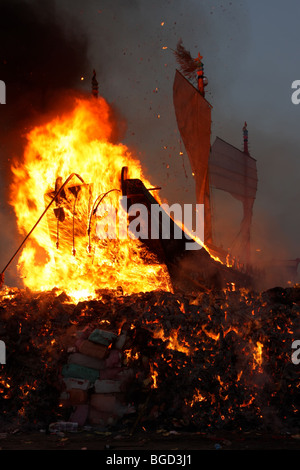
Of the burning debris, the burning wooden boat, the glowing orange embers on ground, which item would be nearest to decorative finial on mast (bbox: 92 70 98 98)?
the glowing orange embers on ground

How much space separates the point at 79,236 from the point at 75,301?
3.11 meters

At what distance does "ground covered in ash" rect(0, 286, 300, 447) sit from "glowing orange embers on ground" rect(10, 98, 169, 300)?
10.4 ft

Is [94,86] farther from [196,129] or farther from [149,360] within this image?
[196,129]

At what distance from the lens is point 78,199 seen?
12.8m

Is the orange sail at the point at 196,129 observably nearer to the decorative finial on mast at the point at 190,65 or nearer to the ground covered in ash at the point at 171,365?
the decorative finial on mast at the point at 190,65

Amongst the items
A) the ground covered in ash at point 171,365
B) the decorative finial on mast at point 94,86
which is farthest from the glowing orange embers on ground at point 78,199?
the ground covered in ash at point 171,365

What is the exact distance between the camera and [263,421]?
24.6 ft

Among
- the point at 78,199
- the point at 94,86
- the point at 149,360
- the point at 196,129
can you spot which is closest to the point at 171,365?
the point at 149,360

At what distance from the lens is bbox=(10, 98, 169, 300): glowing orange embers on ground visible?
501 inches

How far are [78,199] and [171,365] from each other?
6329 mm

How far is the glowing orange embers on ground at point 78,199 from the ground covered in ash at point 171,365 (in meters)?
3.16

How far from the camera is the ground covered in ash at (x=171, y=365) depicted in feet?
25.1
